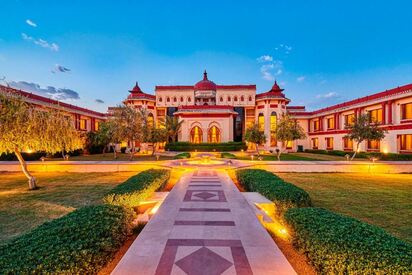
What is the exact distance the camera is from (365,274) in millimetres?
2600

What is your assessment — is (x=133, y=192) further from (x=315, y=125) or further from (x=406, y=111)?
(x=315, y=125)

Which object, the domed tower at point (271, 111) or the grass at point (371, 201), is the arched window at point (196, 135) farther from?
the grass at point (371, 201)

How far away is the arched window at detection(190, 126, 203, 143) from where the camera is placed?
111 feet

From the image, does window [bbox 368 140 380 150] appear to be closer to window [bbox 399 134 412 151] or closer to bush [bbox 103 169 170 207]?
window [bbox 399 134 412 151]

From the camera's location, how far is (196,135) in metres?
33.9

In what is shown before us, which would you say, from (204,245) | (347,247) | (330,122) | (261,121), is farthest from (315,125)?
(204,245)

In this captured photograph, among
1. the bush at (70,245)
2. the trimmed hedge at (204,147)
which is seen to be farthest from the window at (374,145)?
the bush at (70,245)

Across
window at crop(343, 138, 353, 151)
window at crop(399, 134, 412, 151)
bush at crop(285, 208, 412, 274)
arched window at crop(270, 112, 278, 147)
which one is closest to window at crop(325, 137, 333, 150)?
window at crop(343, 138, 353, 151)

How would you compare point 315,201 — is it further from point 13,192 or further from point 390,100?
point 390,100

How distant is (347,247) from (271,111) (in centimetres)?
3513

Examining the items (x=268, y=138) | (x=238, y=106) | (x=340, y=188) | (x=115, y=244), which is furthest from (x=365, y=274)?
(x=238, y=106)

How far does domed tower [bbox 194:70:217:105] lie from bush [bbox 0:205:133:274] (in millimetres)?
37301

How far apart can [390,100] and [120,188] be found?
102ft

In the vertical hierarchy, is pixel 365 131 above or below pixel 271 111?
below
